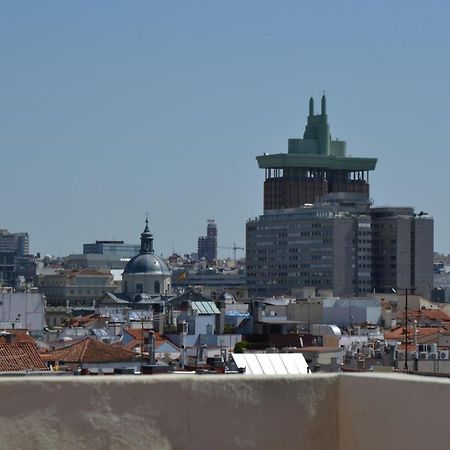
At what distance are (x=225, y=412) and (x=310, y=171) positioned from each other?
188 metres

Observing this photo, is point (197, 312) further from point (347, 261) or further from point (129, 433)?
point (129, 433)

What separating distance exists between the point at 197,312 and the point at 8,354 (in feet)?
195

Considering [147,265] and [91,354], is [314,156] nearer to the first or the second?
[147,265]

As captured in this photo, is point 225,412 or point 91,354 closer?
point 225,412

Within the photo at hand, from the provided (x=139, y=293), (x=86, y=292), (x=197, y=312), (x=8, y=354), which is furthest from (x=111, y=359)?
(x=86, y=292)

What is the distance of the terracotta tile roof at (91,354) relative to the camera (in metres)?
46.7

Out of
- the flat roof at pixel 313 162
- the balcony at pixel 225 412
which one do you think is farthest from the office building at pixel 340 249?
the balcony at pixel 225 412

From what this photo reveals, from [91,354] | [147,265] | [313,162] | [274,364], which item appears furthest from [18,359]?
[313,162]

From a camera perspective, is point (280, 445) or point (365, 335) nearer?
point (280, 445)

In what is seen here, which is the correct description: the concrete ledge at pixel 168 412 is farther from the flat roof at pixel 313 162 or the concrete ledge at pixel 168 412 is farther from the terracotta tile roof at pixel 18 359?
the flat roof at pixel 313 162

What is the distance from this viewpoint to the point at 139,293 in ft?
462

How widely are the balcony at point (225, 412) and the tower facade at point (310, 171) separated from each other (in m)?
182

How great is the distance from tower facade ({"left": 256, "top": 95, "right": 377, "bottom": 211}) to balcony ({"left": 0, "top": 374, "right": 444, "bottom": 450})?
181862 mm

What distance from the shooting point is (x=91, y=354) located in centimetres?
4778
